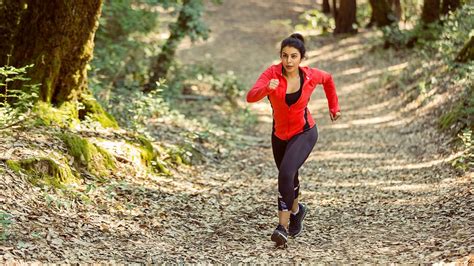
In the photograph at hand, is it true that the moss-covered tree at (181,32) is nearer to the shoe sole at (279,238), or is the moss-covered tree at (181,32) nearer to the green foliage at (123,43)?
the green foliage at (123,43)

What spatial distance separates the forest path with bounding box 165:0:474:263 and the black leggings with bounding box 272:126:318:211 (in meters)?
0.56

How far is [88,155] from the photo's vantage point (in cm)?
784

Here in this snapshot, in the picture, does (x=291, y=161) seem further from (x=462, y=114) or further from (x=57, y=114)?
(x=462, y=114)

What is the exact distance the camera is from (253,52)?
86.2ft

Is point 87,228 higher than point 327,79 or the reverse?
the reverse

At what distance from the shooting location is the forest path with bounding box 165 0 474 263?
6469 millimetres

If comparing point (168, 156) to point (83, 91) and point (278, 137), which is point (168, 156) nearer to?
point (83, 91)

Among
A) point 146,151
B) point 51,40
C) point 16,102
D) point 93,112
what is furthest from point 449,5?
point 16,102

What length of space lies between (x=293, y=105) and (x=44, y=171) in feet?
9.37

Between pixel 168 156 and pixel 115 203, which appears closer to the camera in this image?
pixel 115 203

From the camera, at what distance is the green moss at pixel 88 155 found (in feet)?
25.3

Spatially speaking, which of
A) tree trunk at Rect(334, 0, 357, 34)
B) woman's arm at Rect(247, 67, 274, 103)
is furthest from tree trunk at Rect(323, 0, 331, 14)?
woman's arm at Rect(247, 67, 274, 103)

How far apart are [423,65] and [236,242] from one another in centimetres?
1137

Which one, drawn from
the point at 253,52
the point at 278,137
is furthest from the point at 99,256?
the point at 253,52
